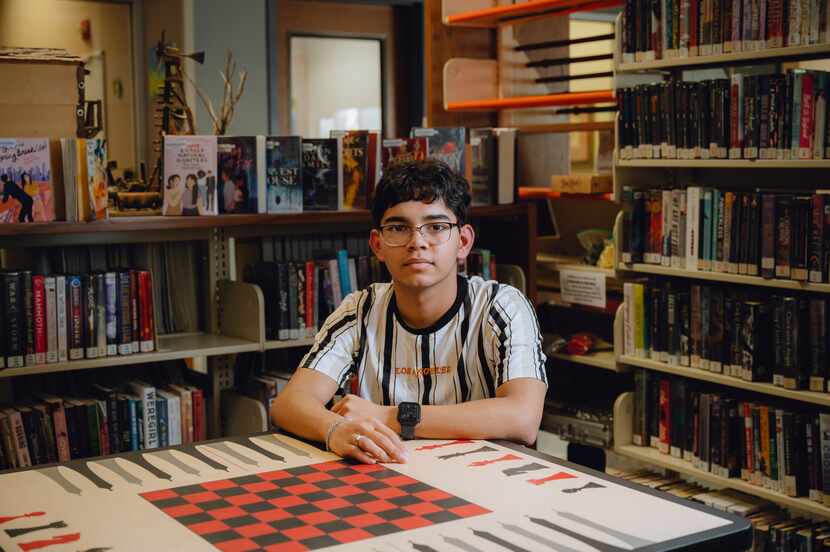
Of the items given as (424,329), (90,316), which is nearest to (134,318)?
(90,316)

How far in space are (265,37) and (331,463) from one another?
3568 millimetres

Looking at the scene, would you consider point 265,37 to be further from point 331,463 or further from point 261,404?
point 331,463

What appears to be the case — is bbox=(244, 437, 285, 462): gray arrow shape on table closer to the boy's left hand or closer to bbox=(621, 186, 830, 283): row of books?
the boy's left hand

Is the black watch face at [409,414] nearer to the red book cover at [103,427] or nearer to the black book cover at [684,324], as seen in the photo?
the red book cover at [103,427]

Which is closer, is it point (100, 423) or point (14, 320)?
point (14, 320)

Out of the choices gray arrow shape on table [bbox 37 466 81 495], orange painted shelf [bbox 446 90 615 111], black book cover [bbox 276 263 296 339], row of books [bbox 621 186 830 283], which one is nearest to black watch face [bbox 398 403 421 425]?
gray arrow shape on table [bbox 37 466 81 495]

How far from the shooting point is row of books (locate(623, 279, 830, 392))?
9.62 feet

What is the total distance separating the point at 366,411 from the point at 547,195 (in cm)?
213

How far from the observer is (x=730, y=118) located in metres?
3.13

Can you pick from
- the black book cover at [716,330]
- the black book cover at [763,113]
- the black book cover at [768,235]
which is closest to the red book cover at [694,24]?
the black book cover at [763,113]

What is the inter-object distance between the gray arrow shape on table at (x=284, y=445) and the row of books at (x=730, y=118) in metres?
1.71

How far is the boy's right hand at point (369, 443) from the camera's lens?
1.87 metres

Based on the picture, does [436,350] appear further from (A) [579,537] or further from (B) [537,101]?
(B) [537,101]

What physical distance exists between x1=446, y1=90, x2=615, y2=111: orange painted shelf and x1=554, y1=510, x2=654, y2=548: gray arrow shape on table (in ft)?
8.01
